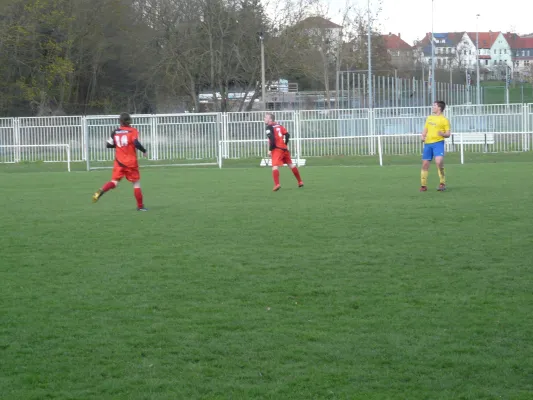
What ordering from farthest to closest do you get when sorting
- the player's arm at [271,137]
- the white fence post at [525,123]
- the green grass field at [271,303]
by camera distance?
the white fence post at [525,123], the player's arm at [271,137], the green grass field at [271,303]

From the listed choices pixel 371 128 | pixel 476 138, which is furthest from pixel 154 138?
pixel 476 138

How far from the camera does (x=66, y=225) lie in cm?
1292

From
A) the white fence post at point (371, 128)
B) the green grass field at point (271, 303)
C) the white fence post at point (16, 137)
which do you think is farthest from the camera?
the white fence post at point (16, 137)

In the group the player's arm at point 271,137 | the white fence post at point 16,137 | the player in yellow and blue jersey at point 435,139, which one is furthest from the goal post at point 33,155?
the player in yellow and blue jersey at point 435,139

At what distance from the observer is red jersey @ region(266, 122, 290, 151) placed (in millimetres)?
18641

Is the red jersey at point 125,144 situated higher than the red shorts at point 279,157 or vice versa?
the red jersey at point 125,144

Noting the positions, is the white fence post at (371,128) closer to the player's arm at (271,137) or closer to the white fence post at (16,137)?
the white fence post at (16,137)

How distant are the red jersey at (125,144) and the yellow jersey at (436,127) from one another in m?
5.88

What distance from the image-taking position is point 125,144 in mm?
14984

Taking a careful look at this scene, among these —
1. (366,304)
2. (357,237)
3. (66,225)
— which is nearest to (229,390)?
(366,304)

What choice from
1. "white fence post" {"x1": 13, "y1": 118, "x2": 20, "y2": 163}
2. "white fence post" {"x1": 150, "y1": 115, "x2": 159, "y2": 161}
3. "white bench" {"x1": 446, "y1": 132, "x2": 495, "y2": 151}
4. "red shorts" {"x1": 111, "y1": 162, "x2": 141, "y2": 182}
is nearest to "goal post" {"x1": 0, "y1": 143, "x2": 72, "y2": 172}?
"white fence post" {"x1": 13, "y1": 118, "x2": 20, "y2": 163}

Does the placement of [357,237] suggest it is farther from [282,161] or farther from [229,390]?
[282,161]

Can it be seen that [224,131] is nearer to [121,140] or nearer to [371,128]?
[371,128]

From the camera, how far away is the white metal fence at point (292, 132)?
34.9 meters
